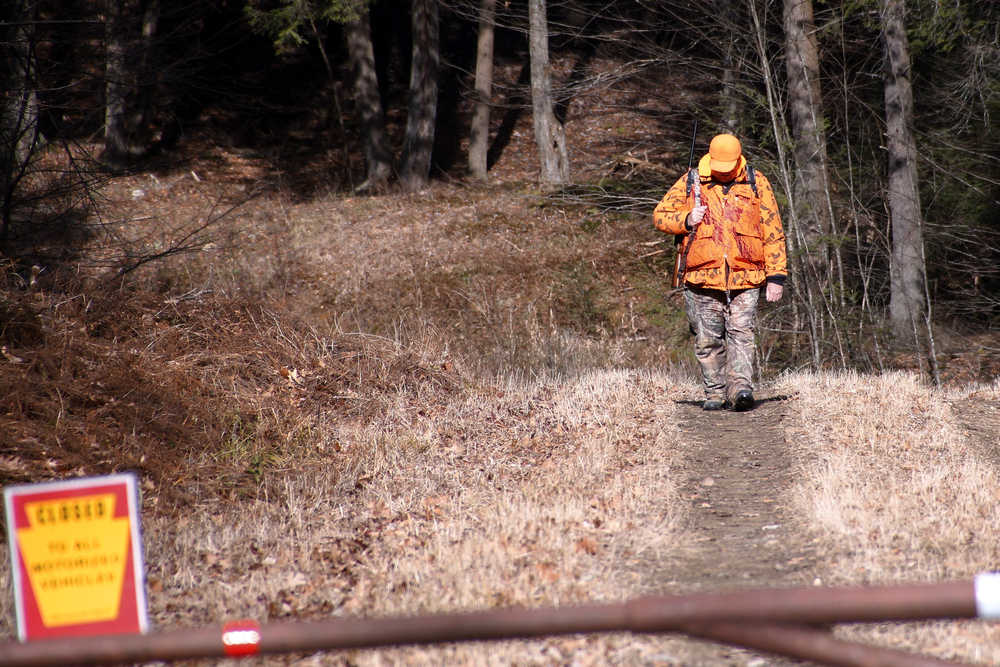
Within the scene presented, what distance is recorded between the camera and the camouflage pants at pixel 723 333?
8.40m

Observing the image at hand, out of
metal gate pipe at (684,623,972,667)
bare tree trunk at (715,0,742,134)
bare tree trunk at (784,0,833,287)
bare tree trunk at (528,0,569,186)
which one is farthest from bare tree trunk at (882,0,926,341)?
metal gate pipe at (684,623,972,667)

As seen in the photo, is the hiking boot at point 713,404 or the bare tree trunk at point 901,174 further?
the bare tree trunk at point 901,174

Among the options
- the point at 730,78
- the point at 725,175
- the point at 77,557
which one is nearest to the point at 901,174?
the point at 730,78

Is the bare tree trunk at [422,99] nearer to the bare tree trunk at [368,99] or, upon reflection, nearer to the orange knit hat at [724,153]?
the bare tree trunk at [368,99]

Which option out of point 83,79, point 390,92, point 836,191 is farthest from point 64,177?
point 390,92

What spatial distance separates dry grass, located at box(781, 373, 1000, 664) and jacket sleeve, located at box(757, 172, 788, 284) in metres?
1.19

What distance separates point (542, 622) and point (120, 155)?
18006mm

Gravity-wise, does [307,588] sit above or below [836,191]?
below

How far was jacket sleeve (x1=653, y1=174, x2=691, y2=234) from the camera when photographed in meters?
8.17

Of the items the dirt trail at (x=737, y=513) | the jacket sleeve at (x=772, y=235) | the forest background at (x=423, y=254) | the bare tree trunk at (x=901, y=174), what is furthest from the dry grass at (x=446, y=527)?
the bare tree trunk at (x=901, y=174)

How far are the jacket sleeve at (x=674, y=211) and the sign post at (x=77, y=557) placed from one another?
19.0 ft

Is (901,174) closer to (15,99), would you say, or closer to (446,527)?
(446,527)

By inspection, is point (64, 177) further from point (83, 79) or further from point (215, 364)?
point (215, 364)

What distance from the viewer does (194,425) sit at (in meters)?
7.56
